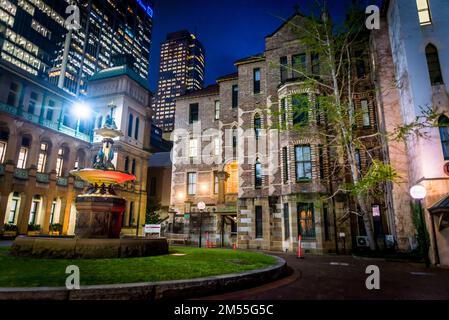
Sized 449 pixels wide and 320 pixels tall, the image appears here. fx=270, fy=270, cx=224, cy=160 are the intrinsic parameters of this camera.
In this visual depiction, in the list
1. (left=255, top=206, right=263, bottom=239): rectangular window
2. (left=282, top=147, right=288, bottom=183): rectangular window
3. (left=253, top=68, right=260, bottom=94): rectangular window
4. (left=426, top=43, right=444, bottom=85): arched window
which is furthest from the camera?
(left=253, top=68, right=260, bottom=94): rectangular window

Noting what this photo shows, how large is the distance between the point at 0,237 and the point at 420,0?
33.2 m

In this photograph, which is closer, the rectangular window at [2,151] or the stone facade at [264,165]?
the stone facade at [264,165]

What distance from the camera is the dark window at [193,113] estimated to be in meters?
28.6

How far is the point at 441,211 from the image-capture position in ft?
36.5

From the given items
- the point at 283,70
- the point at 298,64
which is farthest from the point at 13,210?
the point at 298,64

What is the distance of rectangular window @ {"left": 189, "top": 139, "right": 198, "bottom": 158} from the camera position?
1086 inches

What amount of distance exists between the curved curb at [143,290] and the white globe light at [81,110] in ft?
103

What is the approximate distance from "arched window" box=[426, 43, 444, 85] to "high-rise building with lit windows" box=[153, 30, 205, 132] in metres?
147

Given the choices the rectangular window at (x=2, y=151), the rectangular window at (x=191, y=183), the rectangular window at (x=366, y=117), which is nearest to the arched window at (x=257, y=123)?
the rectangular window at (x=366, y=117)

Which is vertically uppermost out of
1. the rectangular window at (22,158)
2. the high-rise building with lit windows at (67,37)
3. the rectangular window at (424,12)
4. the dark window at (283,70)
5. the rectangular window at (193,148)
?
the high-rise building with lit windows at (67,37)

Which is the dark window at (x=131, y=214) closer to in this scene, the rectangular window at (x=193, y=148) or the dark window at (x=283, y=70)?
the rectangular window at (x=193, y=148)

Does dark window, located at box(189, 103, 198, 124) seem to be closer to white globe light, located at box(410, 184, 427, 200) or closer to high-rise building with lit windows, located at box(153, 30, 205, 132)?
white globe light, located at box(410, 184, 427, 200)

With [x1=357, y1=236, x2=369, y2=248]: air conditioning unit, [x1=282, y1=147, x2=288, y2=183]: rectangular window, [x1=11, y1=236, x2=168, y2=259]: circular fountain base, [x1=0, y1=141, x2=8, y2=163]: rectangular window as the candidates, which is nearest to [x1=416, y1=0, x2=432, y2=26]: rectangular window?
[x1=282, y1=147, x2=288, y2=183]: rectangular window
